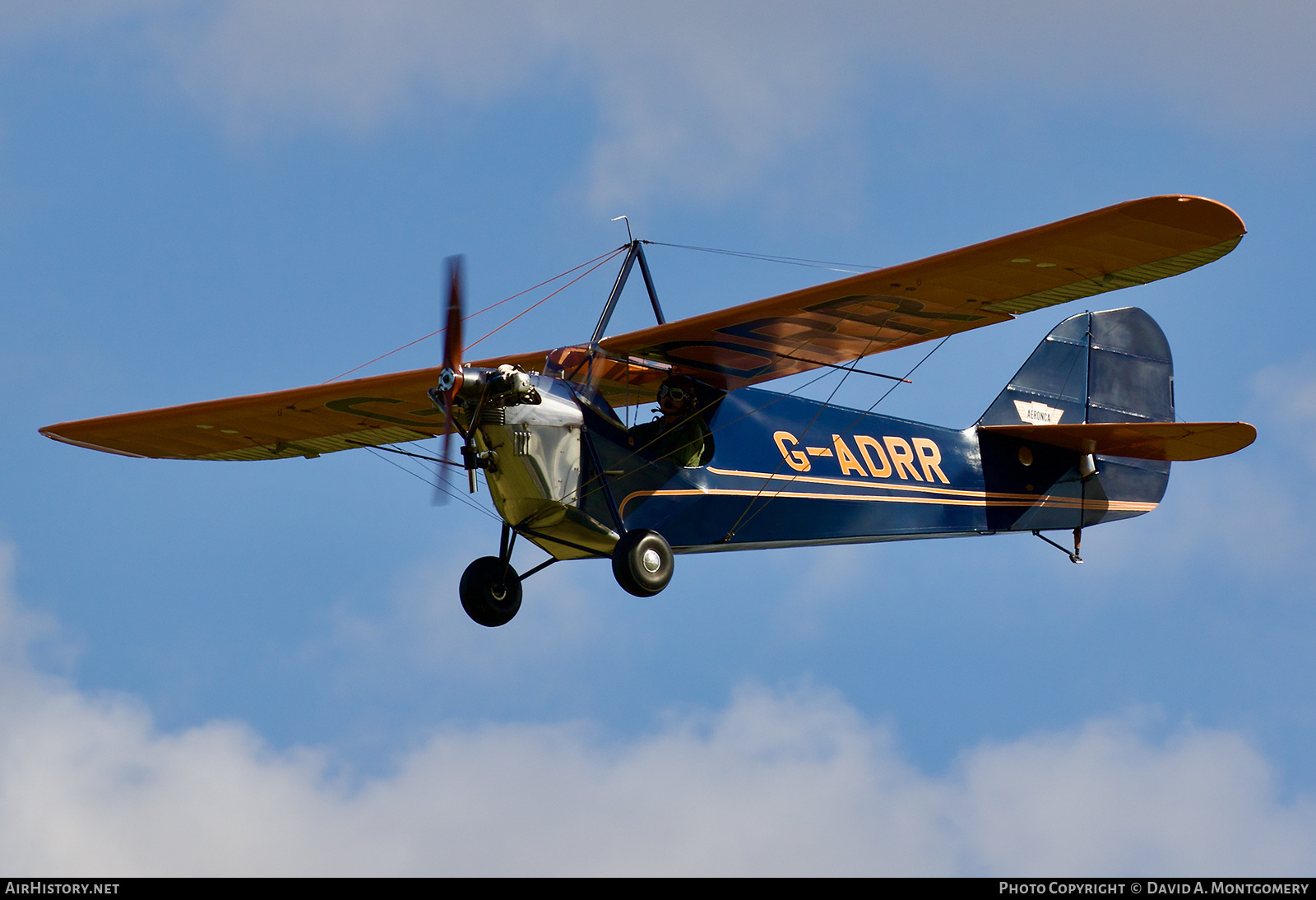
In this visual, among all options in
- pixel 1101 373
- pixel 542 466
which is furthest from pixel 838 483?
pixel 1101 373

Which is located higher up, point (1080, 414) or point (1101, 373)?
point (1101, 373)

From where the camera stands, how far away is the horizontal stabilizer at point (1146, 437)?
15.6 m

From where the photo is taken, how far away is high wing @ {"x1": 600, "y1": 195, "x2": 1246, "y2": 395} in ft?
39.0

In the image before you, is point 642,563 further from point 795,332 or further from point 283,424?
point 283,424

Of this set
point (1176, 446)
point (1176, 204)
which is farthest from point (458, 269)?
point (1176, 446)

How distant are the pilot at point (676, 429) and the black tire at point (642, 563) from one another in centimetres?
102

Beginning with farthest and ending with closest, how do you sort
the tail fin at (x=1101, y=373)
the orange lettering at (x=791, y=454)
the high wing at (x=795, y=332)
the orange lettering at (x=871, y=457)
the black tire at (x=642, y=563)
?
the tail fin at (x=1101, y=373) → the orange lettering at (x=871, y=457) → the orange lettering at (x=791, y=454) → the black tire at (x=642, y=563) → the high wing at (x=795, y=332)

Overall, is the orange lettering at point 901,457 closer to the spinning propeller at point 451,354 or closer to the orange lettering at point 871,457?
the orange lettering at point 871,457

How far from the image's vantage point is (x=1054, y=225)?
473 inches

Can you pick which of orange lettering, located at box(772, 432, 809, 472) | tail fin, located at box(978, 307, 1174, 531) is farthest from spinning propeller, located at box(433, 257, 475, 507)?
tail fin, located at box(978, 307, 1174, 531)

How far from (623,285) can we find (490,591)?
317cm

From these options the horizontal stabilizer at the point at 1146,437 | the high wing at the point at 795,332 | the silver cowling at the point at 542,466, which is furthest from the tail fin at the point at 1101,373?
the silver cowling at the point at 542,466

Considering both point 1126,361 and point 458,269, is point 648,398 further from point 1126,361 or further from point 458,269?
point 1126,361

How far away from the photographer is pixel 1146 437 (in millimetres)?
16391
